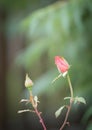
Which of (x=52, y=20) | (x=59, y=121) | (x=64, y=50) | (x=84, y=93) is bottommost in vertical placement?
(x=59, y=121)

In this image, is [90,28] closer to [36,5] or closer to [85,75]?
[85,75]

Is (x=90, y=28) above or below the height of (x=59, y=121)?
above

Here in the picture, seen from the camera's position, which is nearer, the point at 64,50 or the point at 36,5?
the point at 64,50

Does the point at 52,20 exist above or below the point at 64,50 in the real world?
above

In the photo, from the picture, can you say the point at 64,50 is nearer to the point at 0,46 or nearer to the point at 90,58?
the point at 90,58

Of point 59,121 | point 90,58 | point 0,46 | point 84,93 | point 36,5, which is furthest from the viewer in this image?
point 0,46

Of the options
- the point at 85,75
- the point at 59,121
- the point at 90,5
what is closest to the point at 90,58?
the point at 85,75

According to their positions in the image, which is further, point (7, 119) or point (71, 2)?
point (7, 119)

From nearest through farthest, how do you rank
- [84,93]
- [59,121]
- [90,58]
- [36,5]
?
[84,93]
[90,58]
[36,5]
[59,121]

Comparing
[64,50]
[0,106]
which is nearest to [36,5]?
[64,50]

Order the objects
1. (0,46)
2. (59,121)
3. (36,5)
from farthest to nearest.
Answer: (0,46)
(59,121)
(36,5)
